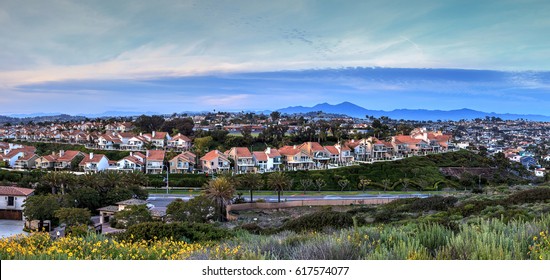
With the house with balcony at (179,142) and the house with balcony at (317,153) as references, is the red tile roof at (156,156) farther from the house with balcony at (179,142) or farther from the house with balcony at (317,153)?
the house with balcony at (317,153)

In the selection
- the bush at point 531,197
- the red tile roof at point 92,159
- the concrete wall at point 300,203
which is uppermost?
the bush at point 531,197

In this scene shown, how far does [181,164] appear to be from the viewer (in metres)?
44.2

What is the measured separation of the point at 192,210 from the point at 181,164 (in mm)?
23552

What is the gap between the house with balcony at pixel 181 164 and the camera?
1722 inches

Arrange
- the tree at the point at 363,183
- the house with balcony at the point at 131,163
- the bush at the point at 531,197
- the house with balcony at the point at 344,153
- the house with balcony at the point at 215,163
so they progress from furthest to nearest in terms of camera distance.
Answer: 1. the house with balcony at the point at 344,153
2. the house with balcony at the point at 131,163
3. the house with balcony at the point at 215,163
4. the tree at the point at 363,183
5. the bush at the point at 531,197

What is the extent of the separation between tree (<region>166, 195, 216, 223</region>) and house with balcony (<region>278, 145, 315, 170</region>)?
82.5ft

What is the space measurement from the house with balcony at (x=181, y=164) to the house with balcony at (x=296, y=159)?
1106cm

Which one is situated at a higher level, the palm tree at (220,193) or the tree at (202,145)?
the tree at (202,145)

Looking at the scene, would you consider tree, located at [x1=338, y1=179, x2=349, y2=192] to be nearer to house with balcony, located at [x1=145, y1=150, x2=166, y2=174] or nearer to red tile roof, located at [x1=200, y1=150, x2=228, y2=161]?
red tile roof, located at [x1=200, y1=150, x2=228, y2=161]

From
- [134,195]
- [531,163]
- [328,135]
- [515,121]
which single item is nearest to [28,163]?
[134,195]

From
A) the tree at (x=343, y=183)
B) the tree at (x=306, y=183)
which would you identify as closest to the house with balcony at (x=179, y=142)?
the tree at (x=306, y=183)

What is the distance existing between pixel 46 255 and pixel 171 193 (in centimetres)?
3221

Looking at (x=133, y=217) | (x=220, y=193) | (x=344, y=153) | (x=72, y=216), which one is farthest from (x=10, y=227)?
(x=344, y=153)

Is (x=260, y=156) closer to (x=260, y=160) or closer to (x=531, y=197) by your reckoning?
(x=260, y=160)
